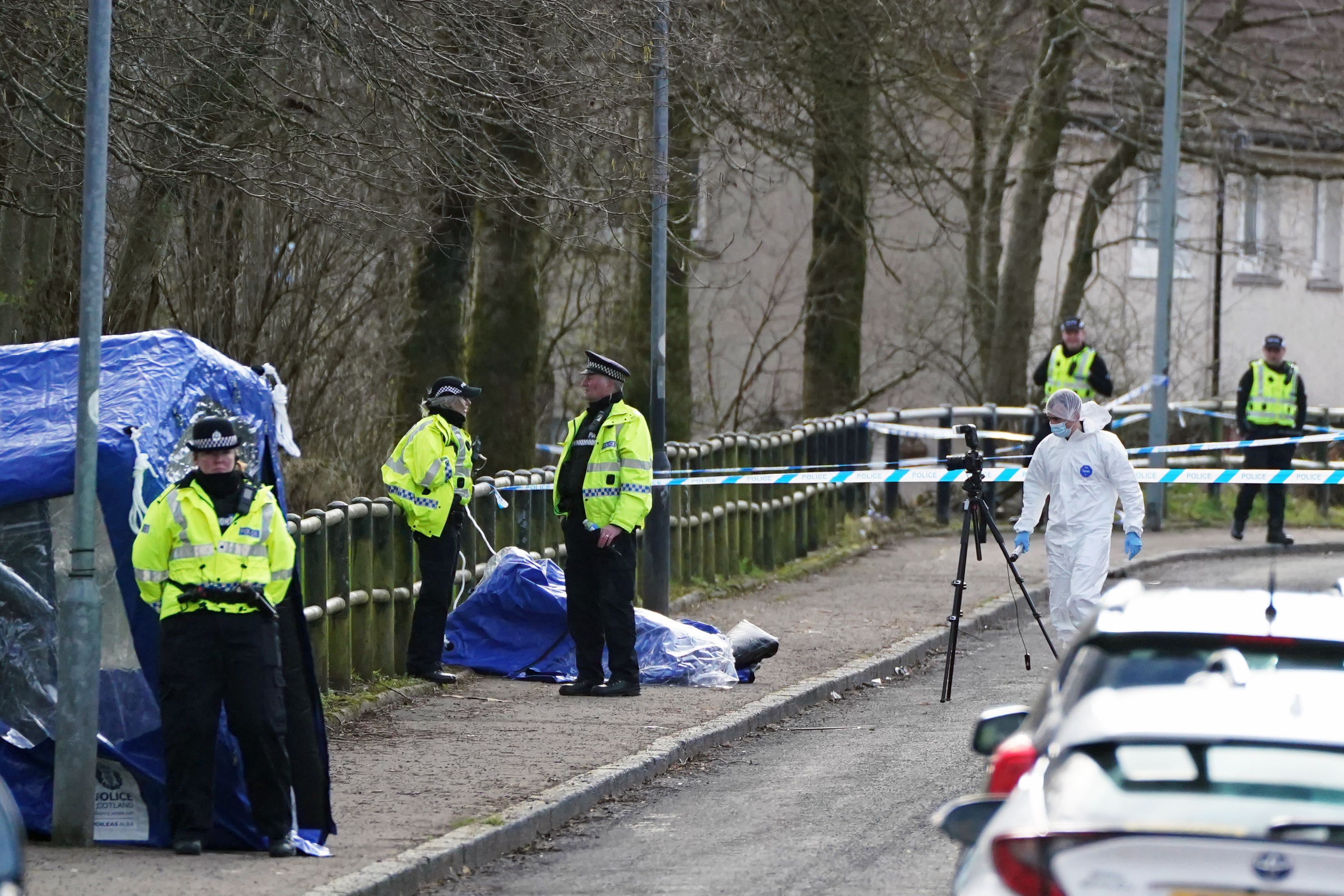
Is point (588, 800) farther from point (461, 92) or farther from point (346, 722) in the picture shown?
point (461, 92)

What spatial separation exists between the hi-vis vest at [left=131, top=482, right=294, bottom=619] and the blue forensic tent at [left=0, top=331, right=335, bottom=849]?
0.33 metres

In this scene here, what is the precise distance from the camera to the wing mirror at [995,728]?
5441 mm

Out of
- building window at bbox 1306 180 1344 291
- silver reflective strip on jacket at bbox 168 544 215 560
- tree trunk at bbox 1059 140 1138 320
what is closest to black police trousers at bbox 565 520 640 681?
silver reflective strip on jacket at bbox 168 544 215 560

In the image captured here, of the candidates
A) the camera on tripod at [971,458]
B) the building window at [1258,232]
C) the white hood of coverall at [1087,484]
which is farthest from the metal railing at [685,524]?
the building window at [1258,232]

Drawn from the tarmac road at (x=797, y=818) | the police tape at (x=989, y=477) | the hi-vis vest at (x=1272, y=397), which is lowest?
the tarmac road at (x=797, y=818)

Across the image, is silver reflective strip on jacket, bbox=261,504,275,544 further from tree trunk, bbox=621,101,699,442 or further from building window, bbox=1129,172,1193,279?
building window, bbox=1129,172,1193,279

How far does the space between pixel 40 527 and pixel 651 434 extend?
7.39 metres

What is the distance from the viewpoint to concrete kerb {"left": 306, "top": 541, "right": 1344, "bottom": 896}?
7.16 m

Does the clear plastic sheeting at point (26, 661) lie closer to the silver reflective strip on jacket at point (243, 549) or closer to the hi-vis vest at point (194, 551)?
the hi-vis vest at point (194, 551)

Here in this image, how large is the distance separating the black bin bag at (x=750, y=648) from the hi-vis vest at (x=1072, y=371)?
23.7 feet

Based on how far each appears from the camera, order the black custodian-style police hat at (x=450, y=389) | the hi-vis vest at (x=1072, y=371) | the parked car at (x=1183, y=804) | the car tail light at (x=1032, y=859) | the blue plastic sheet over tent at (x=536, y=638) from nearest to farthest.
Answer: the parked car at (x=1183, y=804)
the car tail light at (x=1032, y=859)
the black custodian-style police hat at (x=450, y=389)
the blue plastic sheet over tent at (x=536, y=638)
the hi-vis vest at (x=1072, y=371)

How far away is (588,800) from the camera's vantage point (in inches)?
345

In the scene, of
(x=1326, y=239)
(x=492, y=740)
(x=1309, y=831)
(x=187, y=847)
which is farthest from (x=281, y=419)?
(x=1326, y=239)

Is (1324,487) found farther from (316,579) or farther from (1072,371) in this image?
(316,579)
